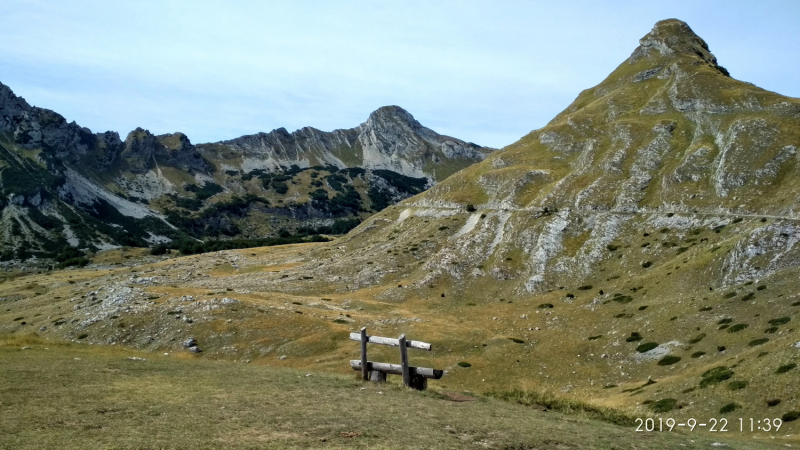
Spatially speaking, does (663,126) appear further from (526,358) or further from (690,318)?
(526,358)

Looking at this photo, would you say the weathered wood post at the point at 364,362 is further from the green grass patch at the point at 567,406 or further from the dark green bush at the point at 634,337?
the dark green bush at the point at 634,337

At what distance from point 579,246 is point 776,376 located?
63.2 metres

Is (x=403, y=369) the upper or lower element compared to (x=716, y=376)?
upper

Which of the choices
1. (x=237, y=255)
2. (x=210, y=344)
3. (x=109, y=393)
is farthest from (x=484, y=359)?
(x=237, y=255)

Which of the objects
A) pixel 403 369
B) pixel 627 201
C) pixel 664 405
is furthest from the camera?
pixel 627 201

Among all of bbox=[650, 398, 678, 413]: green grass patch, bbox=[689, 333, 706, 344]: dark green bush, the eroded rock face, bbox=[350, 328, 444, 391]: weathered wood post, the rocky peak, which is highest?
the rocky peak

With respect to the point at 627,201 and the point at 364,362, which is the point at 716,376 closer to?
the point at 364,362

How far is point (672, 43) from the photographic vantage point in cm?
15762

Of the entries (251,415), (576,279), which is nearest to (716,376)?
(251,415)

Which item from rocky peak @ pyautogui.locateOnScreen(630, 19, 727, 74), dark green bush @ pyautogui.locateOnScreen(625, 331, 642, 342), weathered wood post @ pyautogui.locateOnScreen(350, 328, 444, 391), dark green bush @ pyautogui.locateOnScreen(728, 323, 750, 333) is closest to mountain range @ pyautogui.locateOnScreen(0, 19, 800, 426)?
dark green bush @ pyautogui.locateOnScreen(625, 331, 642, 342)

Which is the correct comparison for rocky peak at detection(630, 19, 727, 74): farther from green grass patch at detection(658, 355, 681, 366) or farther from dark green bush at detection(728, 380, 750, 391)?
dark green bush at detection(728, 380, 750, 391)

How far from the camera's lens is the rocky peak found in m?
156

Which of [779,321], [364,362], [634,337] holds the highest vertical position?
[779,321]

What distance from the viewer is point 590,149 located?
120500 mm
